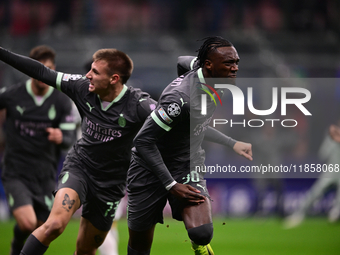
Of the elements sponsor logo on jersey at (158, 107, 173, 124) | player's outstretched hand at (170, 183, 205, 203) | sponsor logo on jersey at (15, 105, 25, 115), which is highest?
sponsor logo on jersey at (158, 107, 173, 124)

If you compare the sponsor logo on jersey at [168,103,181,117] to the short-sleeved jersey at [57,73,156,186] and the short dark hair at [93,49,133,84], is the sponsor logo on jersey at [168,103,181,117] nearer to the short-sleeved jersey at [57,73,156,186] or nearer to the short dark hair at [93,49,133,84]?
the short-sleeved jersey at [57,73,156,186]

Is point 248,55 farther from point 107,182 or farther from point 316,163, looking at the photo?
point 107,182

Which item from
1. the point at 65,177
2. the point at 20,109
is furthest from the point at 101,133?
the point at 20,109

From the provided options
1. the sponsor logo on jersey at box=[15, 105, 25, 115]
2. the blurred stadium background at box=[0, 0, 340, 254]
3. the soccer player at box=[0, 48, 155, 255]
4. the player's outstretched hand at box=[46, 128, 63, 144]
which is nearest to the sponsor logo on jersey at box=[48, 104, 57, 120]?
the sponsor logo on jersey at box=[15, 105, 25, 115]

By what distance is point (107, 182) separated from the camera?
4.54 metres

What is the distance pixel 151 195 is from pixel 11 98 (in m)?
2.40

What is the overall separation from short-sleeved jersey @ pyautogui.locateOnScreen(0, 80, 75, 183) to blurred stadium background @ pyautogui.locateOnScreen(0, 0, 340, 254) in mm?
5223

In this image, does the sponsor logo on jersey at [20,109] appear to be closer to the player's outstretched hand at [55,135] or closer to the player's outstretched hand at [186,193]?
the player's outstretched hand at [55,135]

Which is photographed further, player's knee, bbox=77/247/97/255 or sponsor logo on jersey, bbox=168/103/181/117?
player's knee, bbox=77/247/97/255

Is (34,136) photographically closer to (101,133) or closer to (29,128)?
(29,128)

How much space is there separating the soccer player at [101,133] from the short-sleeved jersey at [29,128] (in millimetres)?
1140

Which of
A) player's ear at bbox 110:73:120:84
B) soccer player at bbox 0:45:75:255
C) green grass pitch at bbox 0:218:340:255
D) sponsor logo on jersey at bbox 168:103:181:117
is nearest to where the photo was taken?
sponsor logo on jersey at bbox 168:103:181:117

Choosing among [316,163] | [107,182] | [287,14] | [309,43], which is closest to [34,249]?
[107,182]

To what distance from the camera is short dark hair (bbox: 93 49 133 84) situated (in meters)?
4.45
